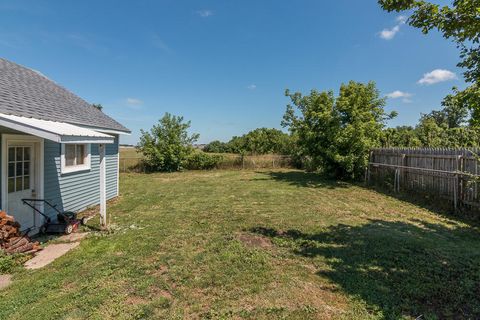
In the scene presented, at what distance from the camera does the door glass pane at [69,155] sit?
687cm

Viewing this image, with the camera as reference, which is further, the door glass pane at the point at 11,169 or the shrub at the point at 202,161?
the shrub at the point at 202,161

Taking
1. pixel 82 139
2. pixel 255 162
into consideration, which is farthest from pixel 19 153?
pixel 255 162

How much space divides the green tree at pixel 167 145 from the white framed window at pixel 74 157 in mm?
10255

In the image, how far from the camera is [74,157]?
7.28m

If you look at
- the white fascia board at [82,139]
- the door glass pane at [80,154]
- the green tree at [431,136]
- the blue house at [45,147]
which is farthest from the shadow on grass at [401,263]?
the green tree at [431,136]

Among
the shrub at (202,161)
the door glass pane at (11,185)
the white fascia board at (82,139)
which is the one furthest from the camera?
the shrub at (202,161)

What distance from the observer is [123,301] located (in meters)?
2.99

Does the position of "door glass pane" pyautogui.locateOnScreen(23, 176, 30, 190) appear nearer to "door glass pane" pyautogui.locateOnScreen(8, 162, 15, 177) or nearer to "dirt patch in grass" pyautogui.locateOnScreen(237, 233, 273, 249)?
"door glass pane" pyautogui.locateOnScreen(8, 162, 15, 177)

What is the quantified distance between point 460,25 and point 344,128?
1020 centimetres

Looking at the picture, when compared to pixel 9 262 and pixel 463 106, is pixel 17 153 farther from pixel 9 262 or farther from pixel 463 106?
pixel 463 106

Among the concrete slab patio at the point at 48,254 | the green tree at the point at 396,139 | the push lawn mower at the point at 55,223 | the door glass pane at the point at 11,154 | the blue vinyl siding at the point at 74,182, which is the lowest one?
the concrete slab patio at the point at 48,254

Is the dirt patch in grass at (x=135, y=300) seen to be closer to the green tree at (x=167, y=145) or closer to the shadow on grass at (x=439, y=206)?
the shadow on grass at (x=439, y=206)

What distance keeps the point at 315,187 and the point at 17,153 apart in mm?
10075

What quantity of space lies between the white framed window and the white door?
989 millimetres
